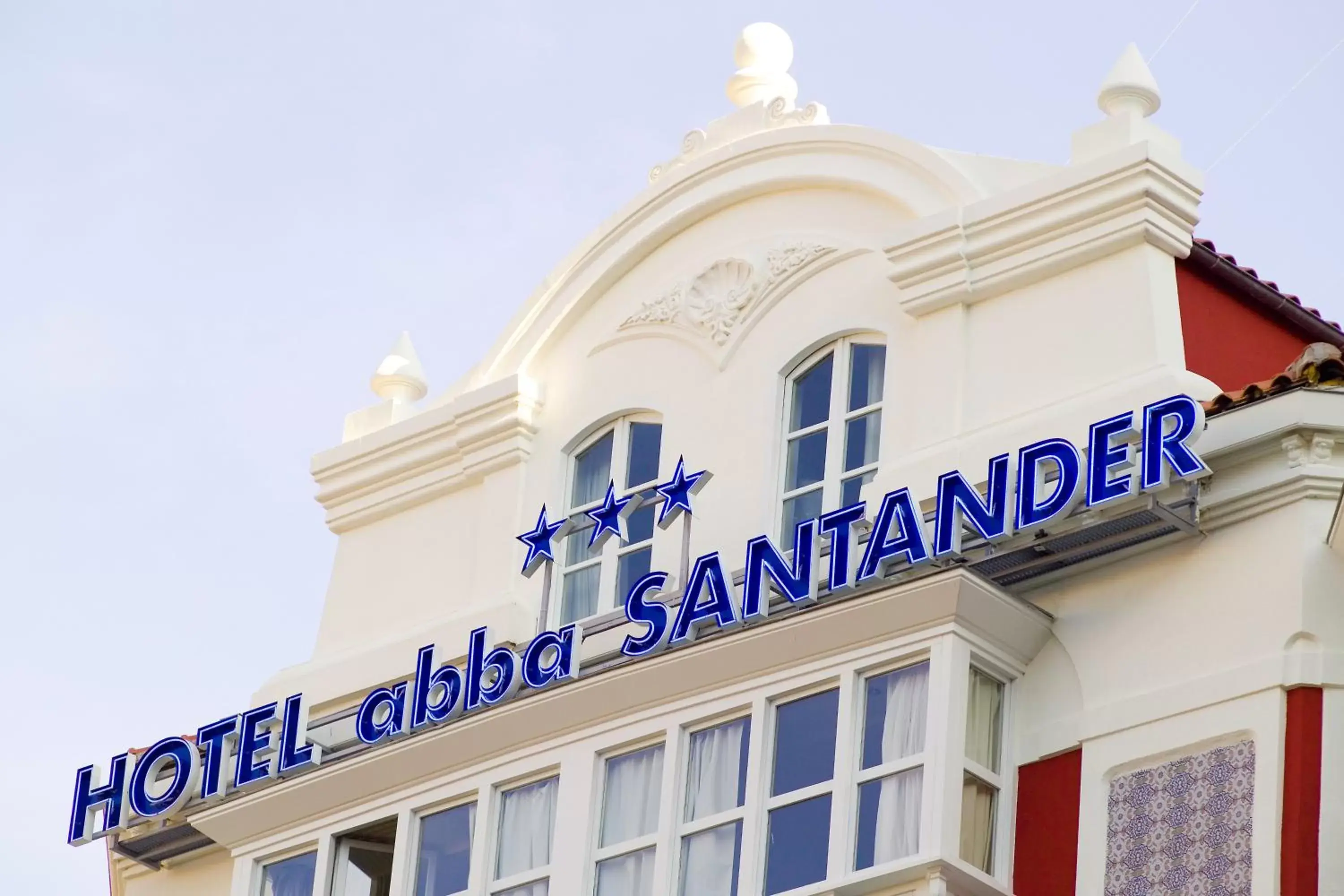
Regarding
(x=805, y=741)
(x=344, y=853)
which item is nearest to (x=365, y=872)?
(x=344, y=853)

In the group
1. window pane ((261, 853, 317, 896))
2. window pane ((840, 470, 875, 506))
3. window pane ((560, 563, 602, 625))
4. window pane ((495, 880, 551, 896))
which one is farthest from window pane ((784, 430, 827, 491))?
window pane ((261, 853, 317, 896))

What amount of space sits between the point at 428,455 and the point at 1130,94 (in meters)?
6.88

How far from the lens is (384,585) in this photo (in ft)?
90.5

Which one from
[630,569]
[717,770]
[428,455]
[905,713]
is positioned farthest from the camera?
[428,455]

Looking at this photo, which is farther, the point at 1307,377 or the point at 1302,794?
the point at 1307,377

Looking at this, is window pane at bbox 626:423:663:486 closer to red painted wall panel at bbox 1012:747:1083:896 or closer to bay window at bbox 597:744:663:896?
bay window at bbox 597:744:663:896

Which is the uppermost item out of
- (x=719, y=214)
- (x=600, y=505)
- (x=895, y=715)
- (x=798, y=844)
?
(x=719, y=214)

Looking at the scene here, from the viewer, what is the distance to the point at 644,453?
86.5 feet

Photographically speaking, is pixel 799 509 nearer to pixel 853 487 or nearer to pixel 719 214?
pixel 853 487

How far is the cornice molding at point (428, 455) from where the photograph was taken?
27125 mm

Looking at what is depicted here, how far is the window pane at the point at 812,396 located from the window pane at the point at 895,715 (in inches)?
121

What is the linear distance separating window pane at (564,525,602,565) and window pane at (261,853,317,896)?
3054 millimetres

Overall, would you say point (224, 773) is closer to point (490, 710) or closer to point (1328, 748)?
point (490, 710)

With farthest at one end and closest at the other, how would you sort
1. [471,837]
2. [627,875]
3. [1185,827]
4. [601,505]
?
[601,505] < [471,837] < [627,875] < [1185,827]
